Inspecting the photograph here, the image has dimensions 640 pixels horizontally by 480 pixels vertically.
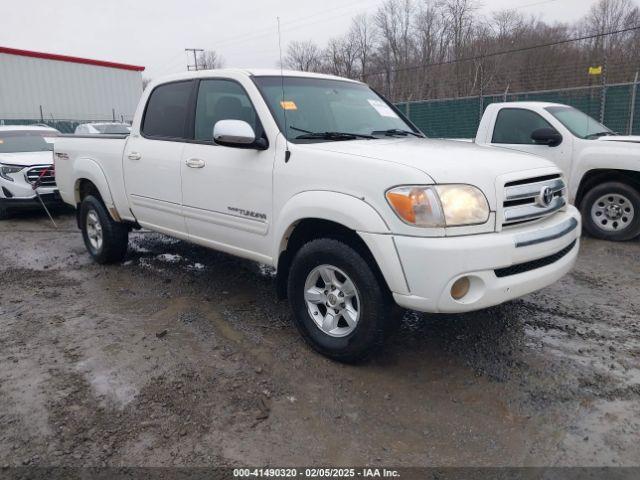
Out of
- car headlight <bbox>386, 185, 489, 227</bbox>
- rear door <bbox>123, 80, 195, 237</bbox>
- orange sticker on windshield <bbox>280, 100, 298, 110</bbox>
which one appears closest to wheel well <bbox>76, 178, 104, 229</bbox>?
rear door <bbox>123, 80, 195, 237</bbox>

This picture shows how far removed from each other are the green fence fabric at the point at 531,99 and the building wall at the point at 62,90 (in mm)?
19610

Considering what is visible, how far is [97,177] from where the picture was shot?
547 centimetres

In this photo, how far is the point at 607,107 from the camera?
506 inches

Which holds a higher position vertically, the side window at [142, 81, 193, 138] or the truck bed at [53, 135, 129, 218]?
the side window at [142, 81, 193, 138]

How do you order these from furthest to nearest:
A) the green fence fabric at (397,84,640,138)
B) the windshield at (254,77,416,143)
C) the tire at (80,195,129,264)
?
the green fence fabric at (397,84,640,138) → the tire at (80,195,129,264) → the windshield at (254,77,416,143)

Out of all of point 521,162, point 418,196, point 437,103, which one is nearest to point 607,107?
point 437,103

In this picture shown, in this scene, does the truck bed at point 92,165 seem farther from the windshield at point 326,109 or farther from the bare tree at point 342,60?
the bare tree at point 342,60

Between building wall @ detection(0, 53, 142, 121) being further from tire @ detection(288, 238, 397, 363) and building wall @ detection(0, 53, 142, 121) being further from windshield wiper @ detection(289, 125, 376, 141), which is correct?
tire @ detection(288, 238, 397, 363)

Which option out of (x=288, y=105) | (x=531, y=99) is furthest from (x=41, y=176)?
(x=531, y=99)

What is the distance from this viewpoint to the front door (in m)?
3.74

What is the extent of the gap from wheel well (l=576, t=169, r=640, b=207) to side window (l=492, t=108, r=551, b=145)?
863 millimetres

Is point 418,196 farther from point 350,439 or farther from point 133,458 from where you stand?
point 133,458

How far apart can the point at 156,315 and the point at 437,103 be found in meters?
15.0

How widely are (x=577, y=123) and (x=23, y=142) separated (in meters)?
9.55
